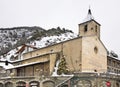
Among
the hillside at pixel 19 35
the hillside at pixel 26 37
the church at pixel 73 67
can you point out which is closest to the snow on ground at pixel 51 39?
the hillside at pixel 26 37

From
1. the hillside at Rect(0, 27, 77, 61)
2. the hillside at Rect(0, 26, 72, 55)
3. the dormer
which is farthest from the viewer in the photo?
the hillside at Rect(0, 26, 72, 55)

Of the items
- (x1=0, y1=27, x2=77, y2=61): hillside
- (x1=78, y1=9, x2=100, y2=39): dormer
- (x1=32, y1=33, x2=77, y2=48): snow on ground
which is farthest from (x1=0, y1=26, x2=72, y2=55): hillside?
(x1=78, y1=9, x2=100, y2=39): dormer

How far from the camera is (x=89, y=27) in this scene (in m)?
61.8

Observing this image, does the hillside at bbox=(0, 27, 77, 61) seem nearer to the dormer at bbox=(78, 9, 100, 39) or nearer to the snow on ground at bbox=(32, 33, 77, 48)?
the snow on ground at bbox=(32, 33, 77, 48)

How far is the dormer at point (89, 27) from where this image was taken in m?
61.4

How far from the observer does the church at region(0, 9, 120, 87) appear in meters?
49.9

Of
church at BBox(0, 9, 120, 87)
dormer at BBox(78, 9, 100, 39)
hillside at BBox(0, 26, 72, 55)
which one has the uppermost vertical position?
hillside at BBox(0, 26, 72, 55)

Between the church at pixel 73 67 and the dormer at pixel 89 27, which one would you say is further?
the dormer at pixel 89 27

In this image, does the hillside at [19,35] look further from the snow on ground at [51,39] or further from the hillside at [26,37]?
the snow on ground at [51,39]

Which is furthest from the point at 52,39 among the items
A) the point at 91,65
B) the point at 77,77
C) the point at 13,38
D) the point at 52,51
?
the point at 77,77

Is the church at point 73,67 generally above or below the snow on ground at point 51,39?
below

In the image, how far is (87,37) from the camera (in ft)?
196

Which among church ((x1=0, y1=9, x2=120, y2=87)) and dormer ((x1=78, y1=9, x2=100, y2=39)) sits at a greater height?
dormer ((x1=78, y1=9, x2=100, y2=39))

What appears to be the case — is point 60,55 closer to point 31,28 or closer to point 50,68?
point 50,68
